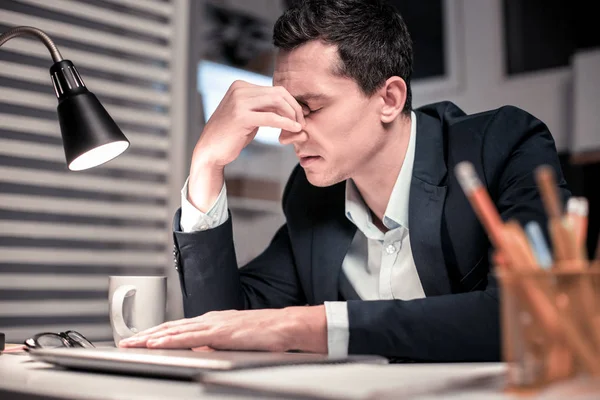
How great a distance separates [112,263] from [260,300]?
772 millimetres

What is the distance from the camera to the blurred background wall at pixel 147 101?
73.7 inches

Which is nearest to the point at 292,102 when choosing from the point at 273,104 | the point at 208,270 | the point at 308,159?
the point at 273,104

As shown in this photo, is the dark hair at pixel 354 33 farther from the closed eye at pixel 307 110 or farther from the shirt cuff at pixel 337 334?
the shirt cuff at pixel 337 334

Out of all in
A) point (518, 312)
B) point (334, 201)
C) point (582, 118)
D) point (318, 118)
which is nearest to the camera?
point (518, 312)

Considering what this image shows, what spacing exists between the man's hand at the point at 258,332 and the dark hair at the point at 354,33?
0.65 m

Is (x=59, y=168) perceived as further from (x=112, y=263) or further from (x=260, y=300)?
(x=260, y=300)

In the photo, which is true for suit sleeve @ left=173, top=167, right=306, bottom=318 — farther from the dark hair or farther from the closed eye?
the dark hair

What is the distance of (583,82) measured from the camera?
7.45 ft

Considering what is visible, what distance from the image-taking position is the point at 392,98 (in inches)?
57.1

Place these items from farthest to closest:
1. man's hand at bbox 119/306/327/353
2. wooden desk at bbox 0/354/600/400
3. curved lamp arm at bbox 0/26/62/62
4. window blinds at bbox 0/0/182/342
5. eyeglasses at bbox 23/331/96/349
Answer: window blinds at bbox 0/0/182/342, curved lamp arm at bbox 0/26/62/62, eyeglasses at bbox 23/331/96/349, man's hand at bbox 119/306/327/353, wooden desk at bbox 0/354/600/400

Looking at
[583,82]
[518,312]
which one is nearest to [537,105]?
[583,82]

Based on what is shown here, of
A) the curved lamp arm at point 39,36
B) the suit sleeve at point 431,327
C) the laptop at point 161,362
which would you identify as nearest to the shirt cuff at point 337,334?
the suit sleeve at point 431,327

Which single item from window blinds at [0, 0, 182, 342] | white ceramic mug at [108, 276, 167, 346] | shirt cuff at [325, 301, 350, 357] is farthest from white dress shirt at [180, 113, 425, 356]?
window blinds at [0, 0, 182, 342]

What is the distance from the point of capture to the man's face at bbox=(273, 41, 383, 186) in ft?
4.35
